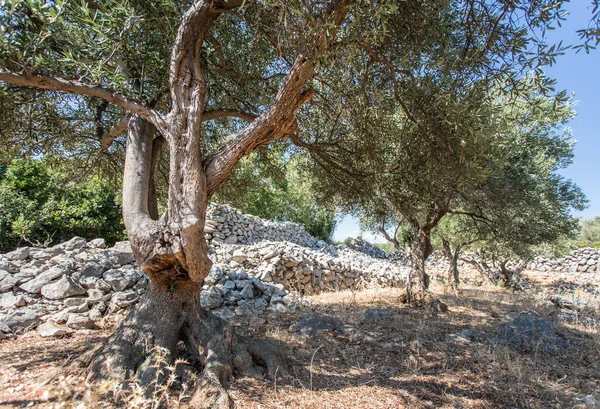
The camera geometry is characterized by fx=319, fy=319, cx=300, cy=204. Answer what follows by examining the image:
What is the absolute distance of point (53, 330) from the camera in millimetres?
4996

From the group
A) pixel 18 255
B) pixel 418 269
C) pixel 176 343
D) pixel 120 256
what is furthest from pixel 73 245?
pixel 418 269

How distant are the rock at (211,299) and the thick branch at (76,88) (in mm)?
4292

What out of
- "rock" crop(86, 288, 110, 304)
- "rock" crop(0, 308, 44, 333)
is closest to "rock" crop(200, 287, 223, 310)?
"rock" crop(86, 288, 110, 304)

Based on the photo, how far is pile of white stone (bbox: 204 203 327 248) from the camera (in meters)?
13.0

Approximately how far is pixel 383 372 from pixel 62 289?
5875mm

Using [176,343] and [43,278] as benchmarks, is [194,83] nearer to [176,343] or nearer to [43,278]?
[176,343]

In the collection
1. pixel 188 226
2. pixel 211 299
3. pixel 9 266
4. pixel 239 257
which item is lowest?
pixel 211 299

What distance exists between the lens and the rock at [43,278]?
6.01 meters

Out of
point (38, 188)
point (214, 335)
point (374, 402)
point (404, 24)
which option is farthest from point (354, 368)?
point (38, 188)

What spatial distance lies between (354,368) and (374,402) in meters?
0.94

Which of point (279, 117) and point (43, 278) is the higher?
point (279, 117)

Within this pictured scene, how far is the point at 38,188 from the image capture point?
15.6 meters

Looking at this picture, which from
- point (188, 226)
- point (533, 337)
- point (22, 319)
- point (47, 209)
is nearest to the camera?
point (188, 226)

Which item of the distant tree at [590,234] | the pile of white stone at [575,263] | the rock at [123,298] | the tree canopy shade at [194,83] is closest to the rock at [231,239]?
the rock at [123,298]
